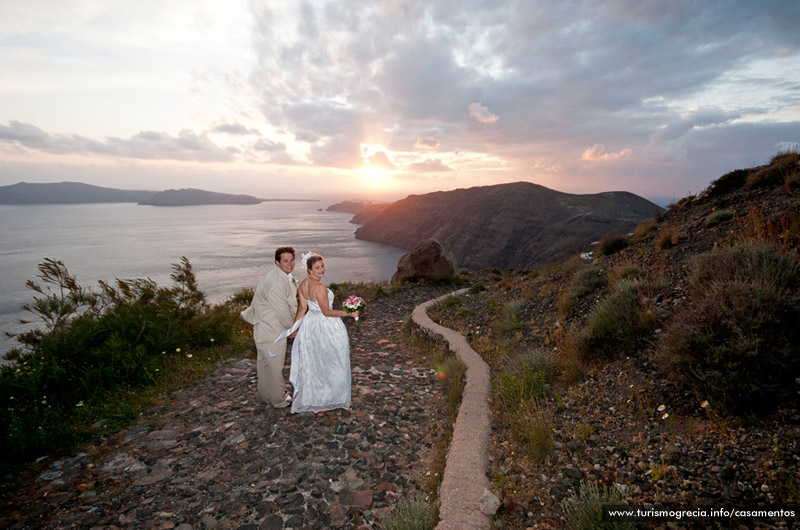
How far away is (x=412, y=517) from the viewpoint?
3.65 m

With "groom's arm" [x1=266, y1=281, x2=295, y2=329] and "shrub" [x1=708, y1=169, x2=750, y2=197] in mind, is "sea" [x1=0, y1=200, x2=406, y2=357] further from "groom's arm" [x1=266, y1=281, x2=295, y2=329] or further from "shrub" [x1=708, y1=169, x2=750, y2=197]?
"shrub" [x1=708, y1=169, x2=750, y2=197]

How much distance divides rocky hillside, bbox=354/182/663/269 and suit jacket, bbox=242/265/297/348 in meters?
70.0

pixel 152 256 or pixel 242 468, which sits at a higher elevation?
pixel 242 468

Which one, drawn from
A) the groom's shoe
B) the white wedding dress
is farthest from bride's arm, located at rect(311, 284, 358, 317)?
the groom's shoe

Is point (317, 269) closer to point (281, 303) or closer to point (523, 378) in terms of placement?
point (281, 303)

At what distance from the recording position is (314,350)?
20.5ft

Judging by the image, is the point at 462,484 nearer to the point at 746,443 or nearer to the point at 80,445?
the point at 746,443

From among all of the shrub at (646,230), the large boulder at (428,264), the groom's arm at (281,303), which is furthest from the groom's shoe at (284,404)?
the large boulder at (428,264)

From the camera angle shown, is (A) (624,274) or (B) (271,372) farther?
(A) (624,274)

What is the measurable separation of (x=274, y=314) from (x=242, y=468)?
2.37 m

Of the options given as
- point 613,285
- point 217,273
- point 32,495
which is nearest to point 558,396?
point 613,285

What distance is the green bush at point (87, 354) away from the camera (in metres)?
5.29

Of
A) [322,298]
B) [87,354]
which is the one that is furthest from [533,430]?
[87,354]

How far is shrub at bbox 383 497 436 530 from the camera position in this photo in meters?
3.54
